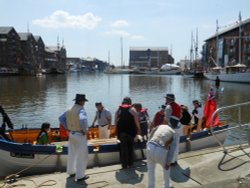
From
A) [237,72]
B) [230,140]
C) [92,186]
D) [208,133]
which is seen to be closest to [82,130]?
[92,186]

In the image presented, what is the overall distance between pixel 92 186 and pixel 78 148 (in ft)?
3.03

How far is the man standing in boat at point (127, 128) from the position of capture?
902 cm

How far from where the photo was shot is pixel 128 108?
29.6ft

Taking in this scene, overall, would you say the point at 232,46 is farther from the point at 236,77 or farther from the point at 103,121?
the point at 103,121

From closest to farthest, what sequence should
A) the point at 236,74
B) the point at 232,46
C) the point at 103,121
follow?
the point at 103,121
the point at 236,74
the point at 232,46

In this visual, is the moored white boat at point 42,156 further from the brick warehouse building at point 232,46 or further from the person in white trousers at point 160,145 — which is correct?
the brick warehouse building at point 232,46

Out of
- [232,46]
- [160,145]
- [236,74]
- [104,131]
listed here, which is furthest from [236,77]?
[160,145]

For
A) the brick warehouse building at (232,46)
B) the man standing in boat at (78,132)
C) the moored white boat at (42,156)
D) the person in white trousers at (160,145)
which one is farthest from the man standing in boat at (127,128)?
the brick warehouse building at (232,46)

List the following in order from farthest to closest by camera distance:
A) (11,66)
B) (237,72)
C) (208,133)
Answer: (11,66) → (237,72) → (208,133)

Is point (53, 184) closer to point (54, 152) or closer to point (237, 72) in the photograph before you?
point (54, 152)

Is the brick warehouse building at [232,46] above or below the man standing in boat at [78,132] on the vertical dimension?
above

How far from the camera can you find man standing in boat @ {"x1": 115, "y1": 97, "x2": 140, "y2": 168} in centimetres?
902

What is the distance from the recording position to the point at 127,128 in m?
9.14

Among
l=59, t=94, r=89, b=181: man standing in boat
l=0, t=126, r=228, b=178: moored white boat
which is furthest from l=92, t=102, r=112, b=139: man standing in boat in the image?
l=59, t=94, r=89, b=181: man standing in boat
